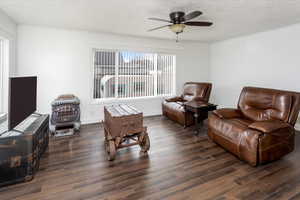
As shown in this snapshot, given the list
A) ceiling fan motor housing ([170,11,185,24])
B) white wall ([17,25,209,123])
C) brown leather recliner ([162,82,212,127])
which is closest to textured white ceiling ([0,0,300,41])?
ceiling fan motor housing ([170,11,185,24])

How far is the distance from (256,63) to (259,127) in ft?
10.0

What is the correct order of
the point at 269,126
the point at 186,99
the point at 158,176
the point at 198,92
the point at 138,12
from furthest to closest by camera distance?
the point at 186,99, the point at 198,92, the point at 138,12, the point at 269,126, the point at 158,176

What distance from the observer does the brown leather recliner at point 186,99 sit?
13.3 ft

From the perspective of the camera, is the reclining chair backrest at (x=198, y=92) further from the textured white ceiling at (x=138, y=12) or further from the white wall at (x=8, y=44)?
the white wall at (x=8, y=44)

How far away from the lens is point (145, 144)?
2.72 m

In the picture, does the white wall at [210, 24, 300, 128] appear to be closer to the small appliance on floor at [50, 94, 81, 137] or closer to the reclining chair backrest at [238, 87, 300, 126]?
the reclining chair backrest at [238, 87, 300, 126]

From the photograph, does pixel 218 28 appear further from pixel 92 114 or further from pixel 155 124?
pixel 92 114

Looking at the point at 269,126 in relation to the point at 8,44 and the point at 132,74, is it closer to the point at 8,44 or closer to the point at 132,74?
the point at 132,74

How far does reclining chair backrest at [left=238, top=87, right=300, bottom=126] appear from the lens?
256cm

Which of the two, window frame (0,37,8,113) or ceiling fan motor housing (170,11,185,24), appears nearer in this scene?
ceiling fan motor housing (170,11,185,24)

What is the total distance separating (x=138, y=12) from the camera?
2.99 meters

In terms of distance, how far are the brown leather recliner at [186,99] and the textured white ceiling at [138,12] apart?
5.39ft

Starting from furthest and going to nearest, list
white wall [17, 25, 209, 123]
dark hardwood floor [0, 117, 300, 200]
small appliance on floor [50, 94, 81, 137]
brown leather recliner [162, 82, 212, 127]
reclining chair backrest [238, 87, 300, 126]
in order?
brown leather recliner [162, 82, 212, 127]
white wall [17, 25, 209, 123]
small appliance on floor [50, 94, 81, 137]
reclining chair backrest [238, 87, 300, 126]
dark hardwood floor [0, 117, 300, 200]

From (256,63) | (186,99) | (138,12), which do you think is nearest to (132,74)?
(186,99)
